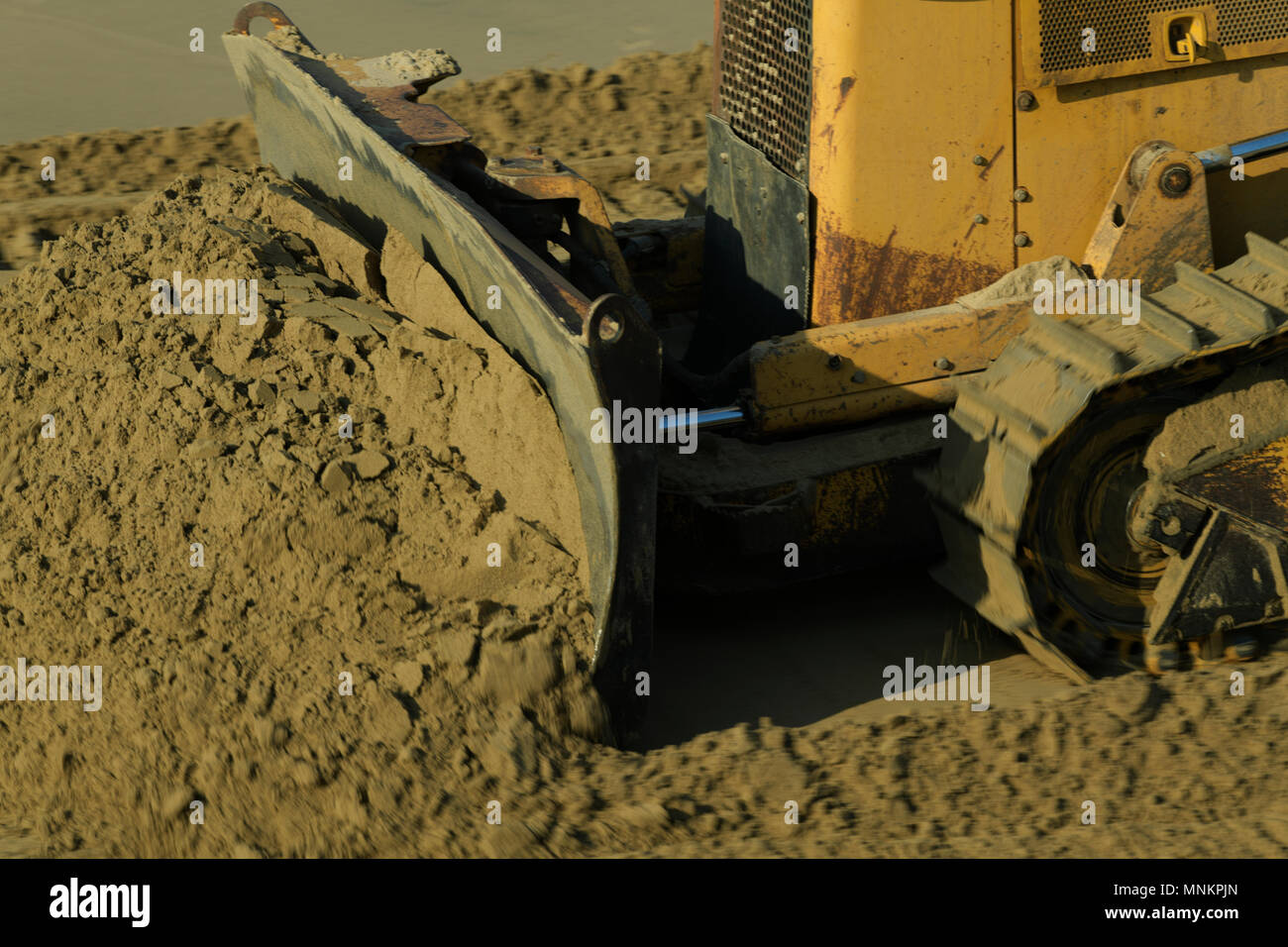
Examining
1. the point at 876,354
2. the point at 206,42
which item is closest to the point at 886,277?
the point at 876,354

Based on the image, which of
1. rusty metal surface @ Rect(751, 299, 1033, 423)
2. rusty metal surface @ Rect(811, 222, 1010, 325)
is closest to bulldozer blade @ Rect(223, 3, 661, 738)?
rusty metal surface @ Rect(751, 299, 1033, 423)

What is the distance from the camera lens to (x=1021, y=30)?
12.1 ft

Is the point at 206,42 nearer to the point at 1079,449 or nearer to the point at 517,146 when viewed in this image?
the point at 517,146

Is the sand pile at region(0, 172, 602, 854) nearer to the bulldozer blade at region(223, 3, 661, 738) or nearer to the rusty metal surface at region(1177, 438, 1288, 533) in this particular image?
the bulldozer blade at region(223, 3, 661, 738)

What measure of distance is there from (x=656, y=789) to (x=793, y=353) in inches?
48.2

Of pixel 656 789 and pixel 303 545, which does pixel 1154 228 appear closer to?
pixel 656 789

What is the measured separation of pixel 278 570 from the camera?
3393mm

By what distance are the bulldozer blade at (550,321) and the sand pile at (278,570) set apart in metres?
0.10

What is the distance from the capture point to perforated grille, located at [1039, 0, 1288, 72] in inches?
146

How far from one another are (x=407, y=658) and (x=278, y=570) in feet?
1.40

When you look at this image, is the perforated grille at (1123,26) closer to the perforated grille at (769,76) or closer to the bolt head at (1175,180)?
the bolt head at (1175,180)

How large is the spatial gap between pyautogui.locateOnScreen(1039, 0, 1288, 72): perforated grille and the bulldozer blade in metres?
1.41

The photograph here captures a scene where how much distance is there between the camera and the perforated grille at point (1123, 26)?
3701 mm

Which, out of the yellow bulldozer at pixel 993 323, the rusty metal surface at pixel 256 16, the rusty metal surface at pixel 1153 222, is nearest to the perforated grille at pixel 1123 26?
the yellow bulldozer at pixel 993 323
